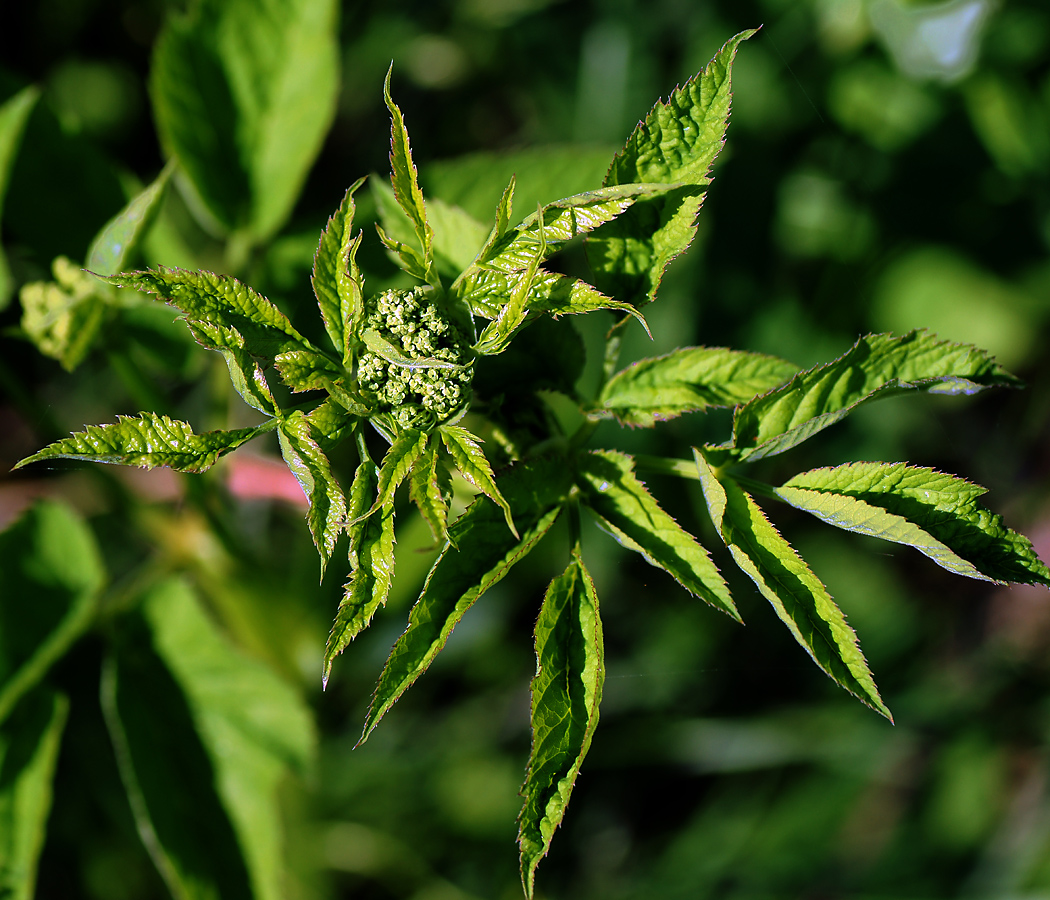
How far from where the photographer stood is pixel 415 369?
1.02 meters

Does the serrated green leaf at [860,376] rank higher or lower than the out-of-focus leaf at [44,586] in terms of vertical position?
higher

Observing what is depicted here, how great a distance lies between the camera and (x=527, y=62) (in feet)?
9.92

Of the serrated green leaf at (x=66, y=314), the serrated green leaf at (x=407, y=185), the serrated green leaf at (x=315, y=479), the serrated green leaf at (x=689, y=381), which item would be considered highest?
the serrated green leaf at (x=407, y=185)

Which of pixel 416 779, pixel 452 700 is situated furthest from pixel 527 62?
pixel 416 779

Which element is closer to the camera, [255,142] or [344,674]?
[255,142]

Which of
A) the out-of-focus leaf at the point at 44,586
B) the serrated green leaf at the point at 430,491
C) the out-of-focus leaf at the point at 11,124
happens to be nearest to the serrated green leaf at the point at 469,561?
the serrated green leaf at the point at 430,491

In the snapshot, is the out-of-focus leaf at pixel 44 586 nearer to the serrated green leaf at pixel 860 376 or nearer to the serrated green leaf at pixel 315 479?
the serrated green leaf at pixel 315 479

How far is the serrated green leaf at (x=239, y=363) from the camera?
1.01 m

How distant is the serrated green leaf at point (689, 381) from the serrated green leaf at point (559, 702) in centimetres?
26

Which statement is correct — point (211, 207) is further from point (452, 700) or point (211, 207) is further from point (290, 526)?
point (452, 700)

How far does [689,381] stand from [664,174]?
31 cm

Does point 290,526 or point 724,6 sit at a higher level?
point 724,6

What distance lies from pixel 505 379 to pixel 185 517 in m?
1.03

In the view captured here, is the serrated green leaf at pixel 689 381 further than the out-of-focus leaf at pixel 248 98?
No
